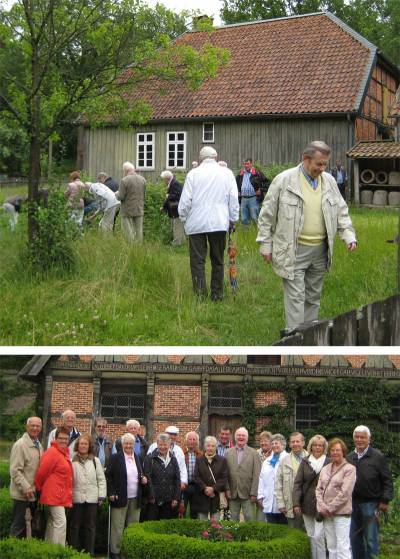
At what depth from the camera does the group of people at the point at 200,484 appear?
7.74 meters

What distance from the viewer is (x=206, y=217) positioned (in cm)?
956

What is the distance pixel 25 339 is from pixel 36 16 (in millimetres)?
4346

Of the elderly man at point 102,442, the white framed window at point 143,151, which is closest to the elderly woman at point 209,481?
the elderly man at point 102,442

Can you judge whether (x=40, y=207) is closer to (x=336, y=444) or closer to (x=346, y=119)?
(x=336, y=444)

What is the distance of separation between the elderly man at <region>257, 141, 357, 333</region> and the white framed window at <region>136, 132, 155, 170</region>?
27.7 meters

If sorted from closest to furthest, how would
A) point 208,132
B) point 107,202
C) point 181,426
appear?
point 181,426 < point 107,202 < point 208,132

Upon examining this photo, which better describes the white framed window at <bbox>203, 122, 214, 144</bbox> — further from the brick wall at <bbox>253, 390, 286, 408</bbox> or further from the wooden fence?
the wooden fence

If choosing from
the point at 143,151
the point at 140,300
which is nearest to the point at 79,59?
the point at 140,300

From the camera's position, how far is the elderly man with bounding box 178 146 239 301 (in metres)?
9.57

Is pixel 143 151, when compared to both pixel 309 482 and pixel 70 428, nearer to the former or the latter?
pixel 70 428

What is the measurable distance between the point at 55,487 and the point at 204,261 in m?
3.03

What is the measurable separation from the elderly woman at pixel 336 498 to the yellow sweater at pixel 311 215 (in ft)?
6.10

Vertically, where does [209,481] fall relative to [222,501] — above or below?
above

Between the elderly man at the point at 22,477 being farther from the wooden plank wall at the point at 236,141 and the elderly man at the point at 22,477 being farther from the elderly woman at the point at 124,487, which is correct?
the wooden plank wall at the point at 236,141
